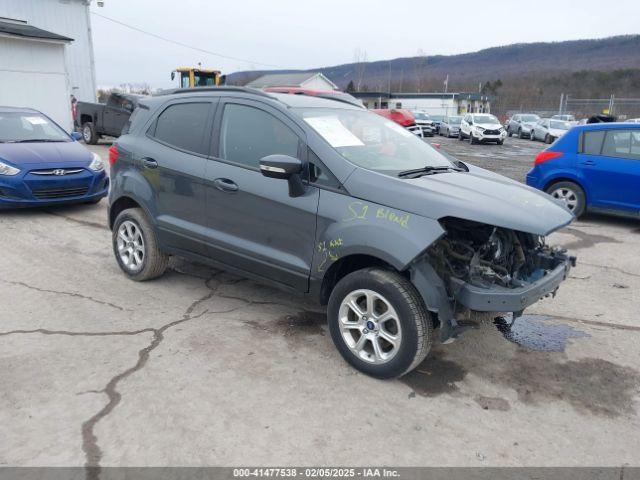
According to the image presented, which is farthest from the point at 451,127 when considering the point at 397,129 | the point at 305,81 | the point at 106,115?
the point at 397,129

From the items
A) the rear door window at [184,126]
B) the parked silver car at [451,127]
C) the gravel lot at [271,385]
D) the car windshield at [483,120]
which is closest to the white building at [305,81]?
the parked silver car at [451,127]

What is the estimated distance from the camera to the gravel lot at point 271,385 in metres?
2.85

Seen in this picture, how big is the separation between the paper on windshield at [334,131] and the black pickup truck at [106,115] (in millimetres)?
13372

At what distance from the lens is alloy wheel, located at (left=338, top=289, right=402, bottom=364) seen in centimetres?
345

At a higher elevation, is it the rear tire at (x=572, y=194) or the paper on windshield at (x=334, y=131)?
the paper on windshield at (x=334, y=131)

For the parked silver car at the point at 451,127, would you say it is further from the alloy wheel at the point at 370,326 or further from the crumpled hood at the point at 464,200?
the alloy wheel at the point at 370,326

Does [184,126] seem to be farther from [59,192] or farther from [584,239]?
[584,239]

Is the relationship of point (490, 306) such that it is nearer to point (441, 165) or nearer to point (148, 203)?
point (441, 165)

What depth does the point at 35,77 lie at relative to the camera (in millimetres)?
18438

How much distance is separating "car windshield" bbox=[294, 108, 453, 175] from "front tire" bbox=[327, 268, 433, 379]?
34.7 inches

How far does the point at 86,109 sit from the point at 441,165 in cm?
1695

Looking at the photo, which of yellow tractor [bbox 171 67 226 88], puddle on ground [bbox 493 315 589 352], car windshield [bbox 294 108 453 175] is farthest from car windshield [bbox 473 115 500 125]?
puddle on ground [bbox 493 315 589 352]

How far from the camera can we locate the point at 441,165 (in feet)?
14.4

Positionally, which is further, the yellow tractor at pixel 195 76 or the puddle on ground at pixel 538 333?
the yellow tractor at pixel 195 76
